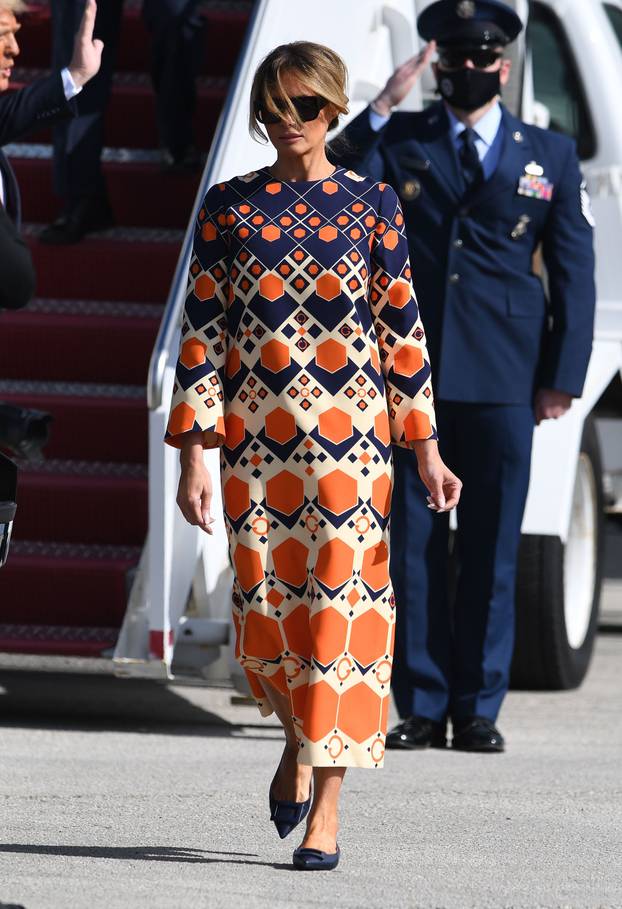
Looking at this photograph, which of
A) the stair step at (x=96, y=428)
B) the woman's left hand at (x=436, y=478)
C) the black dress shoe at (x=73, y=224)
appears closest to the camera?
the woman's left hand at (x=436, y=478)

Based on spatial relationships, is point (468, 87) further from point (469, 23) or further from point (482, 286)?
point (482, 286)

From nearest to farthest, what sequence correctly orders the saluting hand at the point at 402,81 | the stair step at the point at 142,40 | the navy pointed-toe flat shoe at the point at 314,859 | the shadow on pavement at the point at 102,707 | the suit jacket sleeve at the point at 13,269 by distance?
the suit jacket sleeve at the point at 13,269, the navy pointed-toe flat shoe at the point at 314,859, the saluting hand at the point at 402,81, the shadow on pavement at the point at 102,707, the stair step at the point at 142,40

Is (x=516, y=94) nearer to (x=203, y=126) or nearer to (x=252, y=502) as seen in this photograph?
(x=203, y=126)

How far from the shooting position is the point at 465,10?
546 cm

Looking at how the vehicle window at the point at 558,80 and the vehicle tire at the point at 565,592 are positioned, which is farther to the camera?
the vehicle window at the point at 558,80

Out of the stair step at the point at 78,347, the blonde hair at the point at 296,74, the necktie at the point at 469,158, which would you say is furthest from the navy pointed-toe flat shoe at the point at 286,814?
the stair step at the point at 78,347

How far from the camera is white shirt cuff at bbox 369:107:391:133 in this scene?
537 centimetres

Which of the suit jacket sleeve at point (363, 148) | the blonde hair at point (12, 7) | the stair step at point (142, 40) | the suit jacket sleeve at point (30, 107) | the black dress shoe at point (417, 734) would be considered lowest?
the black dress shoe at point (417, 734)

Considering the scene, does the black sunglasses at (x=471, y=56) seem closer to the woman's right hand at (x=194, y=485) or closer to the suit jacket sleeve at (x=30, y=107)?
the suit jacket sleeve at (x=30, y=107)

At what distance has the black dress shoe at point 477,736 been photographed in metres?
5.46

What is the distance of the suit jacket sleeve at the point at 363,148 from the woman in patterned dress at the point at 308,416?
1.49 metres

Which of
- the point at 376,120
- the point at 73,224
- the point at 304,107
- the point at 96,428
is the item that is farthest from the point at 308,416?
the point at 73,224

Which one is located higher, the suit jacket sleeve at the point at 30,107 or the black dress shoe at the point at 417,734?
the suit jacket sleeve at the point at 30,107

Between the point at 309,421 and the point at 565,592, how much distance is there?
10.8 ft
